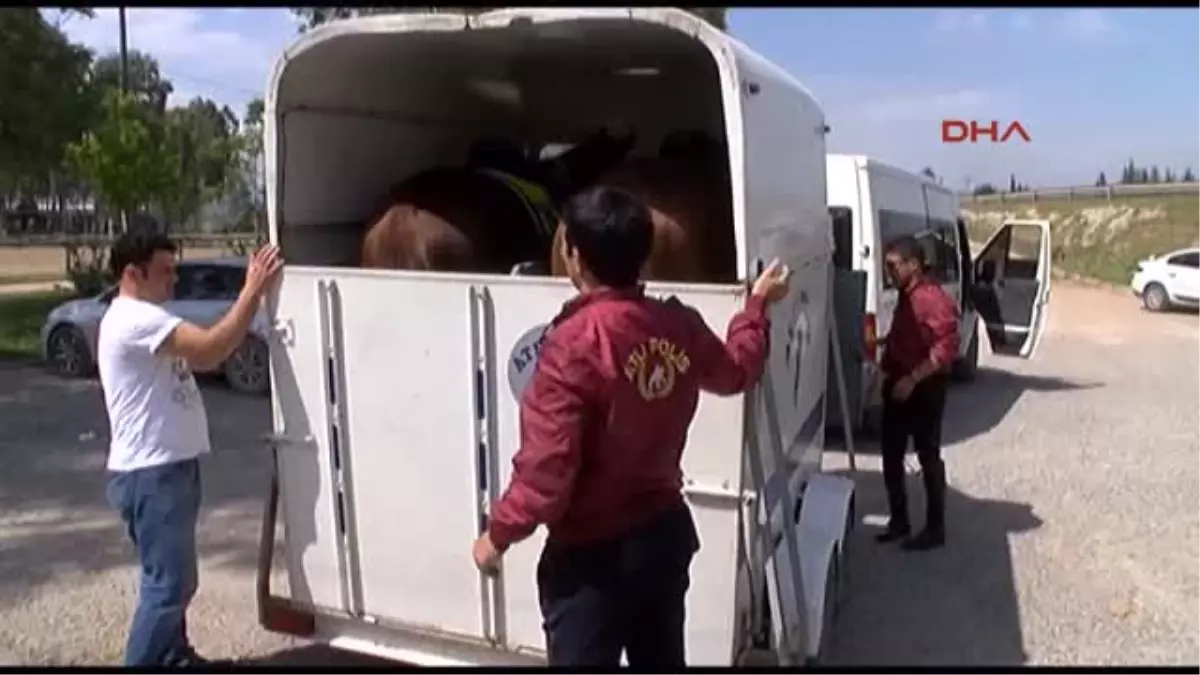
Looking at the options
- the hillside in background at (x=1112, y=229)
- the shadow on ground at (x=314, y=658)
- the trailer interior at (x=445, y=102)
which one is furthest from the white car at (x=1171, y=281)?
the shadow on ground at (x=314, y=658)

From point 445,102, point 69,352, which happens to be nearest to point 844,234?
point 445,102

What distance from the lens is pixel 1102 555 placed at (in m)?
7.23

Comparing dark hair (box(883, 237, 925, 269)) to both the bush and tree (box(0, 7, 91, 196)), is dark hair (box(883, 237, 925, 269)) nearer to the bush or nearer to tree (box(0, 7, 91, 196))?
the bush

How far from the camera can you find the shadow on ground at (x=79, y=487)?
6812 millimetres

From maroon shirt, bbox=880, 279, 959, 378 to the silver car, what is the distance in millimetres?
7226

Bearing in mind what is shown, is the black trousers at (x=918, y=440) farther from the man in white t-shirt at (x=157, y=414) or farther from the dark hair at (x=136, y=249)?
the dark hair at (x=136, y=249)

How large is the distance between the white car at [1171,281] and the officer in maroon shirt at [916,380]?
880 inches

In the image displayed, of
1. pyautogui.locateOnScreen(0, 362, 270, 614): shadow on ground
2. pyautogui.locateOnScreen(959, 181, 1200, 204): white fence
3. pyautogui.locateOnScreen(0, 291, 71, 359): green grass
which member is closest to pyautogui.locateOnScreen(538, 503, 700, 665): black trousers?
pyautogui.locateOnScreen(0, 362, 270, 614): shadow on ground

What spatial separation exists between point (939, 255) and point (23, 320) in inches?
607

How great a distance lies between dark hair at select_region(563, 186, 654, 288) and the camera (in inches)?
118

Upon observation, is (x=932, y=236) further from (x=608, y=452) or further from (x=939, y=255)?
(x=608, y=452)

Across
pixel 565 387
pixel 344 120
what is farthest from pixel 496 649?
pixel 344 120

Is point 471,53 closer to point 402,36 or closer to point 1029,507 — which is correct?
point 402,36

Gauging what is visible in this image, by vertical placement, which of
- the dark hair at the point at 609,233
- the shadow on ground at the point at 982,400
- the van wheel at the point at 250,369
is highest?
the dark hair at the point at 609,233
